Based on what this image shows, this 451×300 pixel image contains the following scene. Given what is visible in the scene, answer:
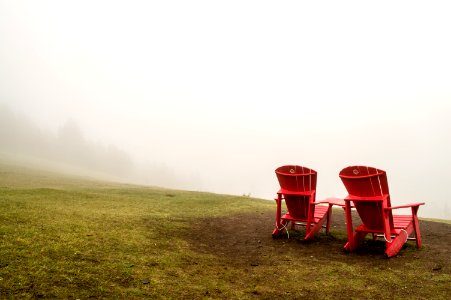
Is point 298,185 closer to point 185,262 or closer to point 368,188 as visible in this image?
point 368,188

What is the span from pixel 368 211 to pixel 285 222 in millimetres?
2017

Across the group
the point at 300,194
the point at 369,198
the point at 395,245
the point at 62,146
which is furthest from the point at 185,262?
the point at 62,146

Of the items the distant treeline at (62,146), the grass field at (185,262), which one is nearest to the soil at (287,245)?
the grass field at (185,262)

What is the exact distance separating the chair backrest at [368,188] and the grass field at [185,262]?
0.64 meters

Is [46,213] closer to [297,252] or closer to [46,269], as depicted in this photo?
[46,269]

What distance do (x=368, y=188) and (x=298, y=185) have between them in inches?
58.1

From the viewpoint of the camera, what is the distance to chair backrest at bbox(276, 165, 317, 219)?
6.48 metres

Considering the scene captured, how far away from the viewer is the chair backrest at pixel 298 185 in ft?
21.3

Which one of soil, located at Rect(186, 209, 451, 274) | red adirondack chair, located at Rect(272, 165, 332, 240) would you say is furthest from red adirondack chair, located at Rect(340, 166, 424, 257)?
red adirondack chair, located at Rect(272, 165, 332, 240)

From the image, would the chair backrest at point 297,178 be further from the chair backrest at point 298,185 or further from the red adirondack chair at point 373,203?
the red adirondack chair at point 373,203

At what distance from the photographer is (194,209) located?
10055mm

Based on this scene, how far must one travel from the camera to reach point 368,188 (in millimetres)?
5426

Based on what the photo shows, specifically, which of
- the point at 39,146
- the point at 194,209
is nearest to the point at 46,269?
the point at 194,209

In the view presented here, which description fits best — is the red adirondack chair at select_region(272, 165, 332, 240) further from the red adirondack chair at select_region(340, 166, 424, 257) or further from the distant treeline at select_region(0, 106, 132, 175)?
the distant treeline at select_region(0, 106, 132, 175)
